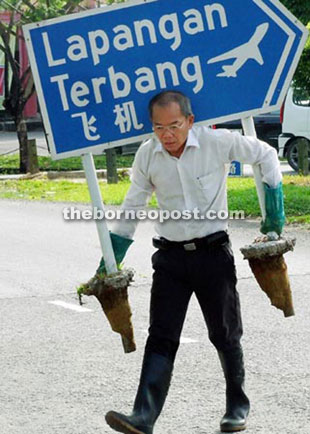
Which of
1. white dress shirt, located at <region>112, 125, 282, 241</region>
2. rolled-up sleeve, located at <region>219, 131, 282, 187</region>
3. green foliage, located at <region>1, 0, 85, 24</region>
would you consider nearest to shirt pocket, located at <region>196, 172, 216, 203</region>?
white dress shirt, located at <region>112, 125, 282, 241</region>

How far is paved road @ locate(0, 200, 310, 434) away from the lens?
596 cm

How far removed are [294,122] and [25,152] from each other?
582cm

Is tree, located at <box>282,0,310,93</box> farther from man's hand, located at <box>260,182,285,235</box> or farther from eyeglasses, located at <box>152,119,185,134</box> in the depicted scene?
eyeglasses, located at <box>152,119,185,134</box>

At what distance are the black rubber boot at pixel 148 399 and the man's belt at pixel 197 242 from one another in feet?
1.62

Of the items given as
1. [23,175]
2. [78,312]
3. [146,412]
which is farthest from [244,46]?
[23,175]

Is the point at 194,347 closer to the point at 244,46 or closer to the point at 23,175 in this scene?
the point at 244,46

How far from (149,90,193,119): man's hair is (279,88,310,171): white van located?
1736 cm

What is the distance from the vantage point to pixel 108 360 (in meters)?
7.27

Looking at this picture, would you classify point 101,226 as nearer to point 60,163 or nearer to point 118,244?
point 118,244

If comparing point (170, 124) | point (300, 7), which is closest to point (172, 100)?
point (170, 124)

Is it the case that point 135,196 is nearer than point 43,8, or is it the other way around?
point 135,196

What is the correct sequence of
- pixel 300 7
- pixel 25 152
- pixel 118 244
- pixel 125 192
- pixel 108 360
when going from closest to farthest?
pixel 118 244
pixel 108 360
pixel 300 7
pixel 125 192
pixel 25 152

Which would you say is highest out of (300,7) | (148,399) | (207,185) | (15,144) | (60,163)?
(207,185)

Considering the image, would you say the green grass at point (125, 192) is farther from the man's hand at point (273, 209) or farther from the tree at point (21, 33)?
the man's hand at point (273, 209)
